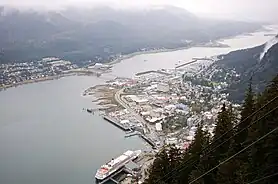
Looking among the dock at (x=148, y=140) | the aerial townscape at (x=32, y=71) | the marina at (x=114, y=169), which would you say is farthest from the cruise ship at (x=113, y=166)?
the aerial townscape at (x=32, y=71)

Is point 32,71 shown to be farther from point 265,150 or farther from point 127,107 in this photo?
point 265,150

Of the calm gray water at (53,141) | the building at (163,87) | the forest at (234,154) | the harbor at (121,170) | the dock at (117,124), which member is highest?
the forest at (234,154)

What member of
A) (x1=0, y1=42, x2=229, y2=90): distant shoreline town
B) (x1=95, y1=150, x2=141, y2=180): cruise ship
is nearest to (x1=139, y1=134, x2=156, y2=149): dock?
(x1=95, y1=150, x2=141, y2=180): cruise ship

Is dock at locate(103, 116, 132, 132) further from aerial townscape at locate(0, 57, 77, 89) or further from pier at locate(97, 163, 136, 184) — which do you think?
aerial townscape at locate(0, 57, 77, 89)

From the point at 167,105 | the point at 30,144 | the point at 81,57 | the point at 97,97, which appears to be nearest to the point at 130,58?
the point at 81,57

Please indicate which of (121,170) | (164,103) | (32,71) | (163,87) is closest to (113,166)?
(121,170)

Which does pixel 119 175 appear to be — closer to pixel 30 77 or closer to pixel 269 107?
pixel 269 107

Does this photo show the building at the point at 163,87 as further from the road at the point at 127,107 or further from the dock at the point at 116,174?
the dock at the point at 116,174
